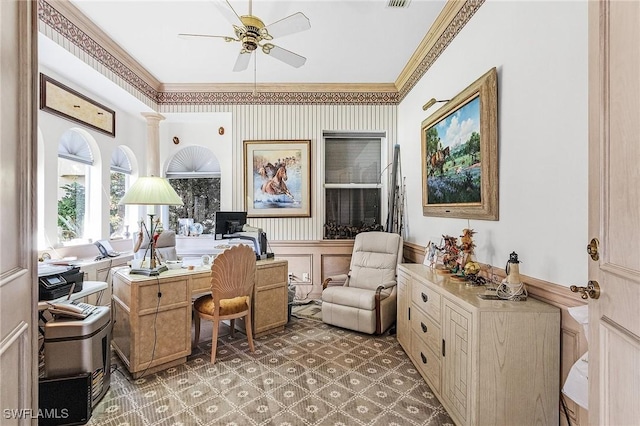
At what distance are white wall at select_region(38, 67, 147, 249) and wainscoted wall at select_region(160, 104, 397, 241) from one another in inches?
24.8

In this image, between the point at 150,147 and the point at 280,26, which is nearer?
the point at 280,26

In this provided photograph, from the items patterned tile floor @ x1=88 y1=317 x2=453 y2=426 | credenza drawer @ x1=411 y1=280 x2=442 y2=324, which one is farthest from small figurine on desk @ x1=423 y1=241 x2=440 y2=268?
patterned tile floor @ x1=88 y1=317 x2=453 y2=426

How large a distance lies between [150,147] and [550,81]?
16.3 ft

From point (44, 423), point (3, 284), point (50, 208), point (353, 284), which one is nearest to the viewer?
point (3, 284)

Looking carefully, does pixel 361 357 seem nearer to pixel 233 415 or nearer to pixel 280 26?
pixel 233 415

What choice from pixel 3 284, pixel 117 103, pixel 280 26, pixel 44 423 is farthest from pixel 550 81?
pixel 117 103

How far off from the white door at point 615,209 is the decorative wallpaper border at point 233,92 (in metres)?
1.82

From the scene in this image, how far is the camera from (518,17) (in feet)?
6.68

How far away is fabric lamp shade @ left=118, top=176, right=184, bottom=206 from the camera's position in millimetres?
2693

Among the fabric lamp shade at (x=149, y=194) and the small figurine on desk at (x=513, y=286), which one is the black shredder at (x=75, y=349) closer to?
the fabric lamp shade at (x=149, y=194)

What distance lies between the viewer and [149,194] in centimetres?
272

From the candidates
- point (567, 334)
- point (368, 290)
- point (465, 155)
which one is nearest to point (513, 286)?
point (567, 334)

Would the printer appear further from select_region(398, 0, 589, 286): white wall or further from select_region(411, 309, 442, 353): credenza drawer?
select_region(398, 0, 589, 286): white wall

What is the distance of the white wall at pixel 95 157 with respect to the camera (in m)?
3.32
